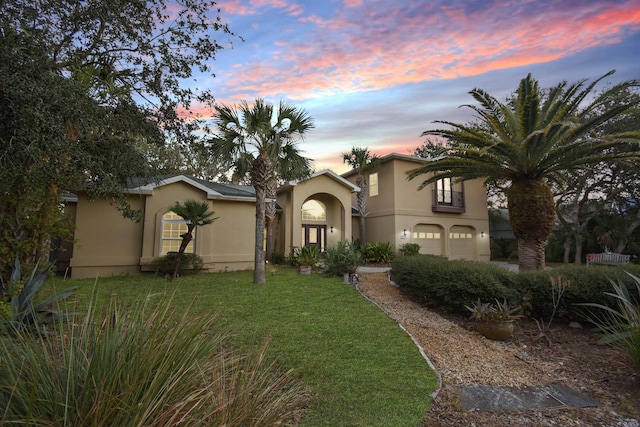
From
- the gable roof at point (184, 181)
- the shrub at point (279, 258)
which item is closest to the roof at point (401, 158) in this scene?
the shrub at point (279, 258)

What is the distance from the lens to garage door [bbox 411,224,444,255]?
21.1 m

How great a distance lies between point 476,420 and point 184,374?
11.1 ft

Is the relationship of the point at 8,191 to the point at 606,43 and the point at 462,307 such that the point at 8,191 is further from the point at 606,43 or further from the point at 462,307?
the point at 606,43

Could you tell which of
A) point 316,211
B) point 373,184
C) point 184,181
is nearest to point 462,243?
point 373,184

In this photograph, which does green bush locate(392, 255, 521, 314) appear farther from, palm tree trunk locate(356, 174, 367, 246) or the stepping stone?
palm tree trunk locate(356, 174, 367, 246)

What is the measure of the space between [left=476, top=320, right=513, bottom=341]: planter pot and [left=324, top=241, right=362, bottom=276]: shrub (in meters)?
6.57

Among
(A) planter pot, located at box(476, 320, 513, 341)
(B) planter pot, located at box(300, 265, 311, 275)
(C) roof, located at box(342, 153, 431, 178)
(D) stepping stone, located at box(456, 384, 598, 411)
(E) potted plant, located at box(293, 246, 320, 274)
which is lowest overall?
(D) stepping stone, located at box(456, 384, 598, 411)

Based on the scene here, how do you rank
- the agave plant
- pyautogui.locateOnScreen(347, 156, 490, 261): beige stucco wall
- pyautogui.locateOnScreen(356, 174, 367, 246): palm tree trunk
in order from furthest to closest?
pyautogui.locateOnScreen(356, 174, 367, 246): palm tree trunk
pyautogui.locateOnScreen(347, 156, 490, 261): beige stucco wall
the agave plant

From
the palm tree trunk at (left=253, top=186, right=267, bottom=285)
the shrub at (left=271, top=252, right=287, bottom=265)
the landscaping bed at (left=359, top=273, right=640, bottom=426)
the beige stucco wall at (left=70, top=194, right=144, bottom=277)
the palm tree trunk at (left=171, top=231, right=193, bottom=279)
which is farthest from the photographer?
the shrub at (left=271, top=252, right=287, bottom=265)

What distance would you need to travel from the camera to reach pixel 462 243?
2266 cm

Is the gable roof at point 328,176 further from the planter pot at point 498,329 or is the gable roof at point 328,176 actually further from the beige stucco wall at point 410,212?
the planter pot at point 498,329

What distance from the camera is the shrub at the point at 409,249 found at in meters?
18.9

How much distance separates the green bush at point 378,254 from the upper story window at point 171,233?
8878mm

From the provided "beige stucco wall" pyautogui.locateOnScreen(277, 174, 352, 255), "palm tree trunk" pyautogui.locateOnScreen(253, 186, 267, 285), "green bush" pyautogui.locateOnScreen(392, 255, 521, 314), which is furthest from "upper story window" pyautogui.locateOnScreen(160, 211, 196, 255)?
"green bush" pyautogui.locateOnScreen(392, 255, 521, 314)
